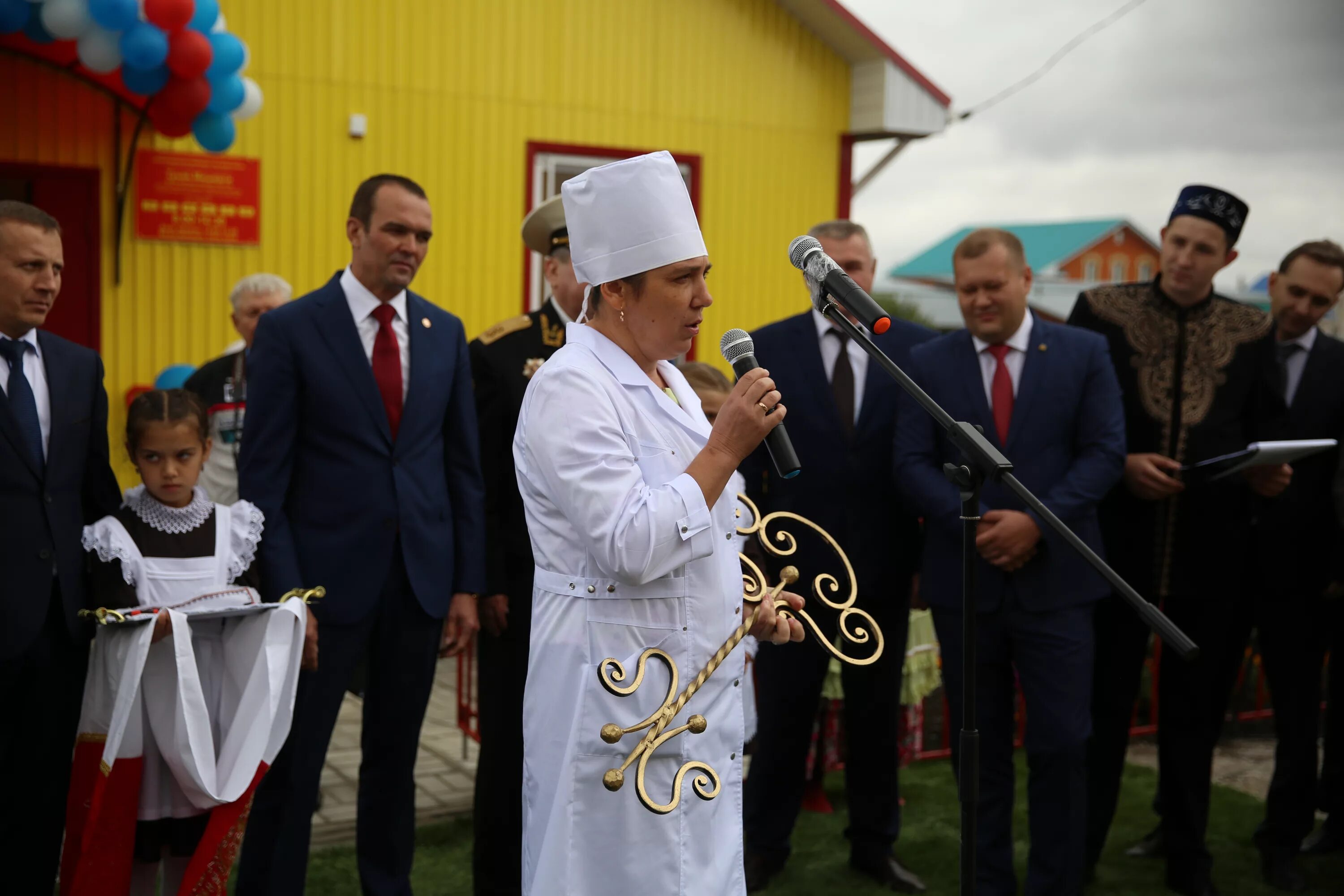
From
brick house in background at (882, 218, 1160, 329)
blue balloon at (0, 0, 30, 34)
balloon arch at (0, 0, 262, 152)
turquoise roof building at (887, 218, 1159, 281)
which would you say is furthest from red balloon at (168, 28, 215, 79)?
turquoise roof building at (887, 218, 1159, 281)

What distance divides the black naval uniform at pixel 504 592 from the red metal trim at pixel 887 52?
5.50 m

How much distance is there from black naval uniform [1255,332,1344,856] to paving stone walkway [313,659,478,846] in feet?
10.6

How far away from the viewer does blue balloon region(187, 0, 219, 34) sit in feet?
19.3

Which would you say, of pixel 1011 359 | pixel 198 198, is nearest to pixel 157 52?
pixel 198 198

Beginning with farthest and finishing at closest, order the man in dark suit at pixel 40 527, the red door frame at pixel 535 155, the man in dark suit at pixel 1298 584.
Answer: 1. the red door frame at pixel 535 155
2. the man in dark suit at pixel 1298 584
3. the man in dark suit at pixel 40 527

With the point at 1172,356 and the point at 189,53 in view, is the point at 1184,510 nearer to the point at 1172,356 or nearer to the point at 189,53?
the point at 1172,356

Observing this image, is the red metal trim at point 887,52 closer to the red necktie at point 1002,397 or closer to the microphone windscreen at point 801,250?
the red necktie at point 1002,397

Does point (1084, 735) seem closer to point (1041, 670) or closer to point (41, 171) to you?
point (1041, 670)

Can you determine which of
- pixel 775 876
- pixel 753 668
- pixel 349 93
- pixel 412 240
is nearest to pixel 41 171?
pixel 349 93

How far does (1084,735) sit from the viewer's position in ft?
12.9

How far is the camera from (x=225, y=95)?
20.8 feet

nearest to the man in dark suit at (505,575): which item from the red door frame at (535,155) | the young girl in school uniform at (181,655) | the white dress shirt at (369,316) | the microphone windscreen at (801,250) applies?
the white dress shirt at (369,316)

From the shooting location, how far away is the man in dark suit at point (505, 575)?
154 inches

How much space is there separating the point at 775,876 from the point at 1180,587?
5.85ft
